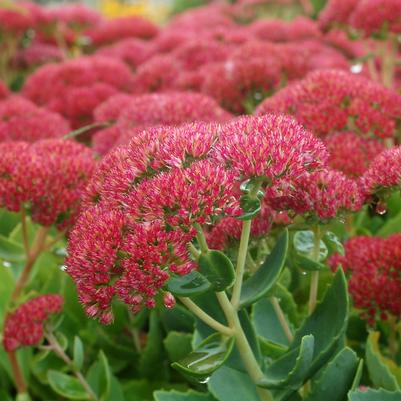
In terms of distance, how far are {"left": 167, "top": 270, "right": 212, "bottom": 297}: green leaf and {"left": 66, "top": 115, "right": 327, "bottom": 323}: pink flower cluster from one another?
22 mm

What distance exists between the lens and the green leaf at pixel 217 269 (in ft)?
2.67

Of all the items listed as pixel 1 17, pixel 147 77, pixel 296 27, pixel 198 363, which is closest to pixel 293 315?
pixel 198 363

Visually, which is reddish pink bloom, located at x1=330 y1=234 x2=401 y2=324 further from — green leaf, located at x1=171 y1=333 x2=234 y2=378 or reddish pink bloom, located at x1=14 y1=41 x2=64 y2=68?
reddish pink bloom, located at x1=14 y1=41 x2=64 y2=68

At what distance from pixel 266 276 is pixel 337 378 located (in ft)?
0.50

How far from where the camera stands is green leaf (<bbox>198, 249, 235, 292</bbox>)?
32.0 inches

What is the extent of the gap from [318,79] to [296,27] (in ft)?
4.02

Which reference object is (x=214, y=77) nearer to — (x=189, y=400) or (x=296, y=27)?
(x=296, y=27)

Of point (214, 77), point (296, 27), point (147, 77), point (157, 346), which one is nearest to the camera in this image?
point (157, 346)

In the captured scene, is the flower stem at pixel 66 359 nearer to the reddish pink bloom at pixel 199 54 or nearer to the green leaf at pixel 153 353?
the green leaf at pixel 153 353

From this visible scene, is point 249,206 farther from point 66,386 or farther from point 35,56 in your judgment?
point 35,56

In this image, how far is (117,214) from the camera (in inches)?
32.0

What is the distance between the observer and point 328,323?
0.94m

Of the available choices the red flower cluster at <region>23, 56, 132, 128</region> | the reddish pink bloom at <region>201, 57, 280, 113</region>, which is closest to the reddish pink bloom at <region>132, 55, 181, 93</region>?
the red flower cluster at <region>23, 56, 132, 128</region>

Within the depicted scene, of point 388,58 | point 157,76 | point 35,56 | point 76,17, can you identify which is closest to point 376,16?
point 388,58
